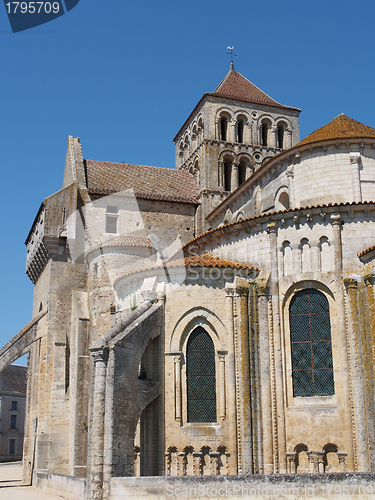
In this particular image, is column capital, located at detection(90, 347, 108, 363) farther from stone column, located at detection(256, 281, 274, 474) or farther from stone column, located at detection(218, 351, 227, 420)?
stone column, located at detection(256, 281, 274, 474)

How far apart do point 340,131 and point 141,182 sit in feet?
40.7

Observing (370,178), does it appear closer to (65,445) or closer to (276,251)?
(276,251)

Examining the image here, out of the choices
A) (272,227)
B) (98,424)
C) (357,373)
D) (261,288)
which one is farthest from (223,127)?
(98,424)

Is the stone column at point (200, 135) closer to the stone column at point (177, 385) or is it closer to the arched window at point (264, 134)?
the arched window at point (264, 134)

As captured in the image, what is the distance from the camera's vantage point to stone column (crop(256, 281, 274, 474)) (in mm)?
15516

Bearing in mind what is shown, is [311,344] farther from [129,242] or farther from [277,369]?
[129,242]

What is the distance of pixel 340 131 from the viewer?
20109 millimetres

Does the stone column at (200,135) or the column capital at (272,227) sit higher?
the stone column at (200,135)

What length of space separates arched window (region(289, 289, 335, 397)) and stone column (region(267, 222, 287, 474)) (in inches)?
17.4

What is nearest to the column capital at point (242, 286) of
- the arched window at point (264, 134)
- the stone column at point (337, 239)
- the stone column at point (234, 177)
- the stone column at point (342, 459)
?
the stone column at point (337, 239)

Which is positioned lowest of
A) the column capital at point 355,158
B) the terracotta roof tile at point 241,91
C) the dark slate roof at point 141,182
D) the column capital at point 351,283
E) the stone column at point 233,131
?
the column capital at point 351,283

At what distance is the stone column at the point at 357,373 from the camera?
587 inches

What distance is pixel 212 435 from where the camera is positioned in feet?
51.6

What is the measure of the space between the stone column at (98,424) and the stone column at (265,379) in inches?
179
